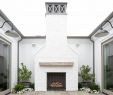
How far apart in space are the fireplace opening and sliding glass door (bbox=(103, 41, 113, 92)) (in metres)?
2.43

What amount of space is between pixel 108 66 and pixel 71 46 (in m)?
3.59

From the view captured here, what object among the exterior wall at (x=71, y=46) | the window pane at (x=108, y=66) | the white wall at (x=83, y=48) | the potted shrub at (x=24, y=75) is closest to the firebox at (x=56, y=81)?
the potted shrub at (x=24, y=75)

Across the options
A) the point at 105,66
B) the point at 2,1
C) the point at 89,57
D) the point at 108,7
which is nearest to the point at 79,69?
the point at 89,57

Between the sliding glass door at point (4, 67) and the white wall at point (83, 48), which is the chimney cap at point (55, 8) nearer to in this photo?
the white wall at point (83, 48)

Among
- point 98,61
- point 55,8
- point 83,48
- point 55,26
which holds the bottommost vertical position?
point 98,61

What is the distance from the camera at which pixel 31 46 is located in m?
13.7

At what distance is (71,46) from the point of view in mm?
13703

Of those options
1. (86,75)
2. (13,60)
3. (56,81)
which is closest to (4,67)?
(13,60)

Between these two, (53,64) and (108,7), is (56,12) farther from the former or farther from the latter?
(108,7)

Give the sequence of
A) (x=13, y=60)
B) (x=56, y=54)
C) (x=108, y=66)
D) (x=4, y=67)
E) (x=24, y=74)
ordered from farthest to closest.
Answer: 1. (x=24, y=74)
2. (x=56, y=54)
3. (x=13, y=60)
4. (x=108, y=66)
5. (x=4, y=67)

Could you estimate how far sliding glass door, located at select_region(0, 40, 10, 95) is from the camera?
9615 millimetres

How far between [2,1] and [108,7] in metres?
3.94

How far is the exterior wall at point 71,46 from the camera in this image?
1367cm

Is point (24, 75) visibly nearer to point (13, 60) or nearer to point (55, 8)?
point (13, 60)
